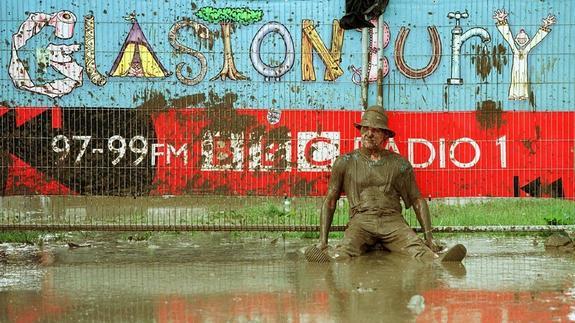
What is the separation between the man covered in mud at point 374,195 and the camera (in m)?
10.1

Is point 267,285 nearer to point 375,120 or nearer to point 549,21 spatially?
point 375,120

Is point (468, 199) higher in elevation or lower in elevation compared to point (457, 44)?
lower

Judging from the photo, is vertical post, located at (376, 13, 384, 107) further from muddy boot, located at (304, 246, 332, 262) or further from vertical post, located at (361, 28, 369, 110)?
muddy boot, located at (304, 246, 332, 262)

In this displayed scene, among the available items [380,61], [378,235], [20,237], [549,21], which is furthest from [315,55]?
[20,237]

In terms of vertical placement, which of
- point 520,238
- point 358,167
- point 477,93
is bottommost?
point 520,238

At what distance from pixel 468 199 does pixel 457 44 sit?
8.76 feet

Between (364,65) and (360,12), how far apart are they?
0.79 metres

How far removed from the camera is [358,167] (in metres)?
10.3

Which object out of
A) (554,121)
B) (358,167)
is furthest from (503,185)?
(358,167)

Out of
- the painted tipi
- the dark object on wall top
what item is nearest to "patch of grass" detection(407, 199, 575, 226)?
the dark object on wall top

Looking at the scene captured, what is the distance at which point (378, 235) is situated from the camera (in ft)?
33.5

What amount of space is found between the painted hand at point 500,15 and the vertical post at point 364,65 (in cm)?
194

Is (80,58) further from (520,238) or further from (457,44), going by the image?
(520,238)

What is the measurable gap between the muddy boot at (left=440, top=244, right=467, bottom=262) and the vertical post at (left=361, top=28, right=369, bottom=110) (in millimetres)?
4283
